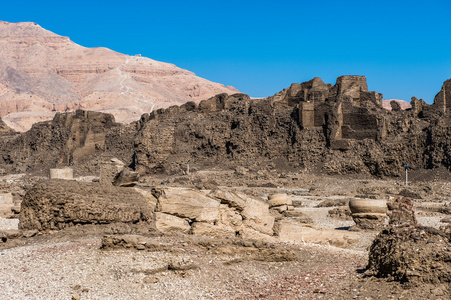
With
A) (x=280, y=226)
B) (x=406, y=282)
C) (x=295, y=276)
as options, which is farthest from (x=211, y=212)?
(x=406, y=282)

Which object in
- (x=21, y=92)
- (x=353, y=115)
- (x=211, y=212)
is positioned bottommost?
(x=211, y=212)

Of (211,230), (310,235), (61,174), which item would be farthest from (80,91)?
(211,230)

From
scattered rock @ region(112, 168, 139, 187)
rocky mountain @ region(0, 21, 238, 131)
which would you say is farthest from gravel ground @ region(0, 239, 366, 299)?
rocky mountain @ region(0, 21, 238, 131)

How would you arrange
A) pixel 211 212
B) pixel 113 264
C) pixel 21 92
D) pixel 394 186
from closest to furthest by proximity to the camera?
pixel 113 264 < pixel 211 212 < pixel 394 186 < pixel 21 92

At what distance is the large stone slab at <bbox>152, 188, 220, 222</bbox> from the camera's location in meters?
11.6

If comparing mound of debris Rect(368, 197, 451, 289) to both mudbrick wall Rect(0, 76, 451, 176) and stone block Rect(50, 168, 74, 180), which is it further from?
mudbrick wall Rect(0, 76, 451, 176)

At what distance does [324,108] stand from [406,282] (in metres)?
33.4

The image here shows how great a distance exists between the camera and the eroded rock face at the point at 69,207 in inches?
439

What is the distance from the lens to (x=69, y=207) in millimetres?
11156

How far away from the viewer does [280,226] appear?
12875 mm

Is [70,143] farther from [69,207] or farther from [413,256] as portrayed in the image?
[413,256]

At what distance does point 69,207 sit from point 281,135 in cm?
3250

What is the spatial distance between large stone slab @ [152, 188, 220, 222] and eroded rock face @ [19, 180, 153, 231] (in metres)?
0.46

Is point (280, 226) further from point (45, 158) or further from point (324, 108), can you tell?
point (45, 158)
